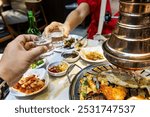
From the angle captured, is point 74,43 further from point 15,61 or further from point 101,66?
point 15,61

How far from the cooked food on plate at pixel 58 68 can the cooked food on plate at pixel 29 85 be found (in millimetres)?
105

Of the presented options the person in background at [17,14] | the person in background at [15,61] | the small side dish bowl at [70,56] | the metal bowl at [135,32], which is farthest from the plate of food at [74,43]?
the person in background at [17,14]

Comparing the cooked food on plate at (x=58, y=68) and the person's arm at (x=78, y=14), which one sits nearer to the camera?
the cooked food on plate at (x=58, y=68)

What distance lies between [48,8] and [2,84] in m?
3.33

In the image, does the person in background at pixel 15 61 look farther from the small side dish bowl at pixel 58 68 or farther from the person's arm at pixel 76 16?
the person's arm at pixel 76 16

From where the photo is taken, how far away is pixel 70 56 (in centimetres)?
139

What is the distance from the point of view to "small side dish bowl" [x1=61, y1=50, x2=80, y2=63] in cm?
133

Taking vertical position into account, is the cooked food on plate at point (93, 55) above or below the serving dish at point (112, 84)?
below

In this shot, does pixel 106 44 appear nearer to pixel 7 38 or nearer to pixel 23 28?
pixel 7 38

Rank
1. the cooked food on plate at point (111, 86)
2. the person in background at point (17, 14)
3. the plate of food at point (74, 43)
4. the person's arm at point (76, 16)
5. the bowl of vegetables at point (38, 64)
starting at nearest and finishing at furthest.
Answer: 1. the cooked food on plate at point (111, 86)
2. the bowl of vegetables at point (38, 64)
3. the plate of food at point (74, 43)
4. the person's arm at point (76, 16)
5. the person in background at point (17, 14)

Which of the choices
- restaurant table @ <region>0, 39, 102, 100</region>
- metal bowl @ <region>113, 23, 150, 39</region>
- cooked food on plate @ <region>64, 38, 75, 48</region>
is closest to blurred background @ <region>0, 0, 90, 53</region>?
cooked food on plate @ <region>64, 38, 75, 48</region>

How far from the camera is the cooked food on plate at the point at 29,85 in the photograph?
1066 mm

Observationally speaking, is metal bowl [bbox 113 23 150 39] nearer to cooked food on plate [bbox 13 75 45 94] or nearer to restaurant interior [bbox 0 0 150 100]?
restaurant interior [bbox 0 0 150 100]

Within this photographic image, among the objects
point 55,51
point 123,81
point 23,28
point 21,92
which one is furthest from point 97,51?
point 23,28
